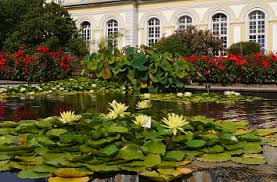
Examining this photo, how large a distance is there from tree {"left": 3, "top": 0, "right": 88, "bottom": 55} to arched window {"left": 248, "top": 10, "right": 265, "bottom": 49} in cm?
1036

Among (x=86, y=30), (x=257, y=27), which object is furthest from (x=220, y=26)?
(x=86, y=30)

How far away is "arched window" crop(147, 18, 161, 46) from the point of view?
98.2ft

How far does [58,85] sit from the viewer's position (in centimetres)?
1129

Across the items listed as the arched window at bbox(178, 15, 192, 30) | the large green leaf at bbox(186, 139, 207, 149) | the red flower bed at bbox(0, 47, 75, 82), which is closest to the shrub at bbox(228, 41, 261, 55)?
the arched window at bbox(178, 15, 192, 30)

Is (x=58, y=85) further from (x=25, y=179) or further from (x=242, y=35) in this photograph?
(x=242, y=35)

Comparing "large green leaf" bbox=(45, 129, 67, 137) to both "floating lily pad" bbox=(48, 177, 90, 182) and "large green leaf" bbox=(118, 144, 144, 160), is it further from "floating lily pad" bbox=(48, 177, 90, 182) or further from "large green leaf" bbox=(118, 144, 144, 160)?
"floating lily pad" bbox=(48, 177, 90, 182)

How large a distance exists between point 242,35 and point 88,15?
38.5ft

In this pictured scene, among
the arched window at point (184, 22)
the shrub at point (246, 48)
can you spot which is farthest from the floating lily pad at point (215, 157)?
the arched window at point (184, 22)

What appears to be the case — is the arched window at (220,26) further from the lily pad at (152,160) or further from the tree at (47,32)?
the lily pad at (152,160)

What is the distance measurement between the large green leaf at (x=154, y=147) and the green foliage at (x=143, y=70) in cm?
594

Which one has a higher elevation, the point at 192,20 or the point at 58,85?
the point at 192,20

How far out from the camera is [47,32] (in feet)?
78.6

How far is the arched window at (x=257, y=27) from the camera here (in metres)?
26.4

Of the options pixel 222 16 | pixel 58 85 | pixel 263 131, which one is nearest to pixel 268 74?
pixel 58 85
